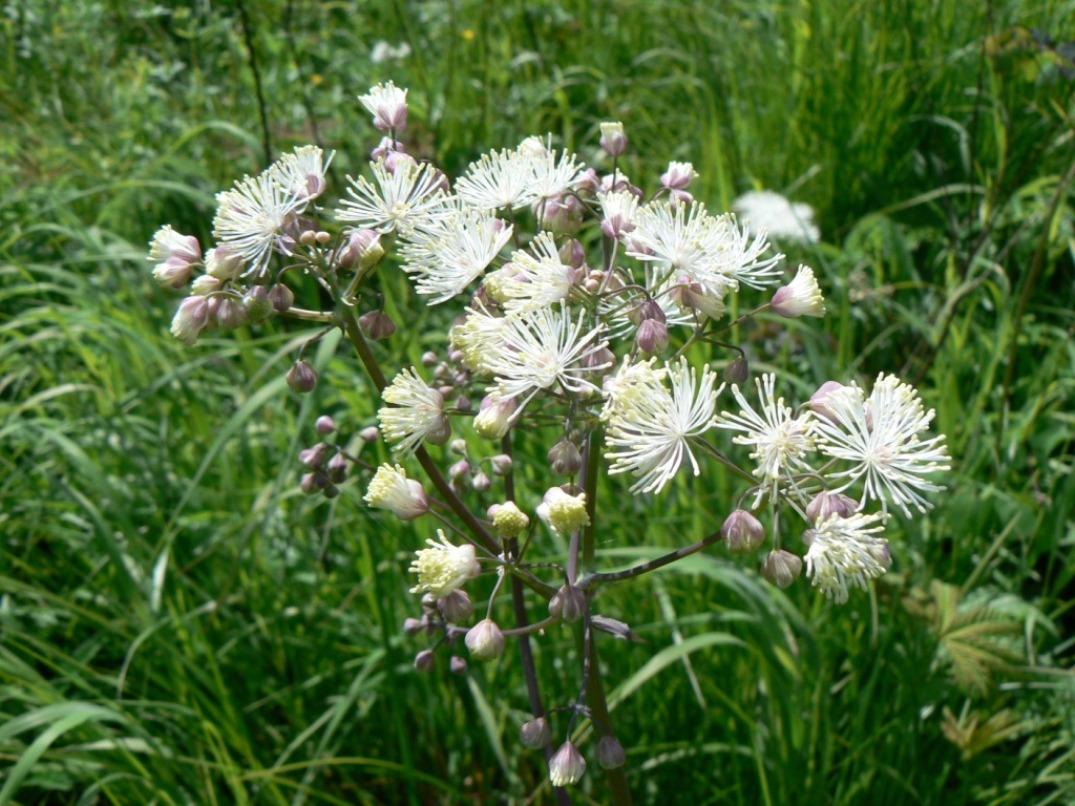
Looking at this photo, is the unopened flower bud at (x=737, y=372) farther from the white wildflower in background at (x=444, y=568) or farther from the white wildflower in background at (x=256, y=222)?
the white wildflower in background at (x=256, y=222)

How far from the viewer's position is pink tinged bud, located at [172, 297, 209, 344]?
1.18 m

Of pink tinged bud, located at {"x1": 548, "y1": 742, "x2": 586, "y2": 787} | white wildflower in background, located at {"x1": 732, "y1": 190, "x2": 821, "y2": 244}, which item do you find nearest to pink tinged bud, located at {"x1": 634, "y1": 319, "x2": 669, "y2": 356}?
pink tinged bud, located at {"x1": 548, "y1": 742, "x2": 586, "y2": 787}

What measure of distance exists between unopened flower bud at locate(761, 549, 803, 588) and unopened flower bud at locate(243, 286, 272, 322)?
1.92 ft

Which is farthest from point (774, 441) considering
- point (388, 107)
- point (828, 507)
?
point (388, 107)

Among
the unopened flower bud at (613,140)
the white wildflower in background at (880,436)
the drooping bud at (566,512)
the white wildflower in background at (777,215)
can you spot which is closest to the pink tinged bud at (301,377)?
the drooping bud at (566,512)

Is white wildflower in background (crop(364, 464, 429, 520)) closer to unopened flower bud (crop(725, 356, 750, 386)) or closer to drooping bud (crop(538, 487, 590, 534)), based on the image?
drooping bud (crop(538, 487, 590, 534))

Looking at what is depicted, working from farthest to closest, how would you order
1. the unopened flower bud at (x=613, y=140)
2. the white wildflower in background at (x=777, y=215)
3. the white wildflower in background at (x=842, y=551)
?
the white wildflower in background at (x=777, y=215) → the unopened flower bud at (x=613, y=140) → the white wildflower in background at (x=842, y=551)

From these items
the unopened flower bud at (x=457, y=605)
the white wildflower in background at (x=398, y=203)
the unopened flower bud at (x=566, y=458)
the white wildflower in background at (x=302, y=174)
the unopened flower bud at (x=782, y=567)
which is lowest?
the unopened flower bud at (x=457, y=605)

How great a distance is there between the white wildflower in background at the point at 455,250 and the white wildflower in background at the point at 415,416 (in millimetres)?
113

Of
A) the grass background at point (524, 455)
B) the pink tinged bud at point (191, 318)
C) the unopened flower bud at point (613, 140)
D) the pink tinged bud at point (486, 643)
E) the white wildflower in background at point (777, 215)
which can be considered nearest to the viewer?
the pink tinged bud at point (486, 643)

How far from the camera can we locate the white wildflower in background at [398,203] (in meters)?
1.22

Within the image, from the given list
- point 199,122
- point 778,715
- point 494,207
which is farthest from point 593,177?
point 199,122

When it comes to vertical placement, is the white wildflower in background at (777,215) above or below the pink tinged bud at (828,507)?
below

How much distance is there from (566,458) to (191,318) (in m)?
0.46
